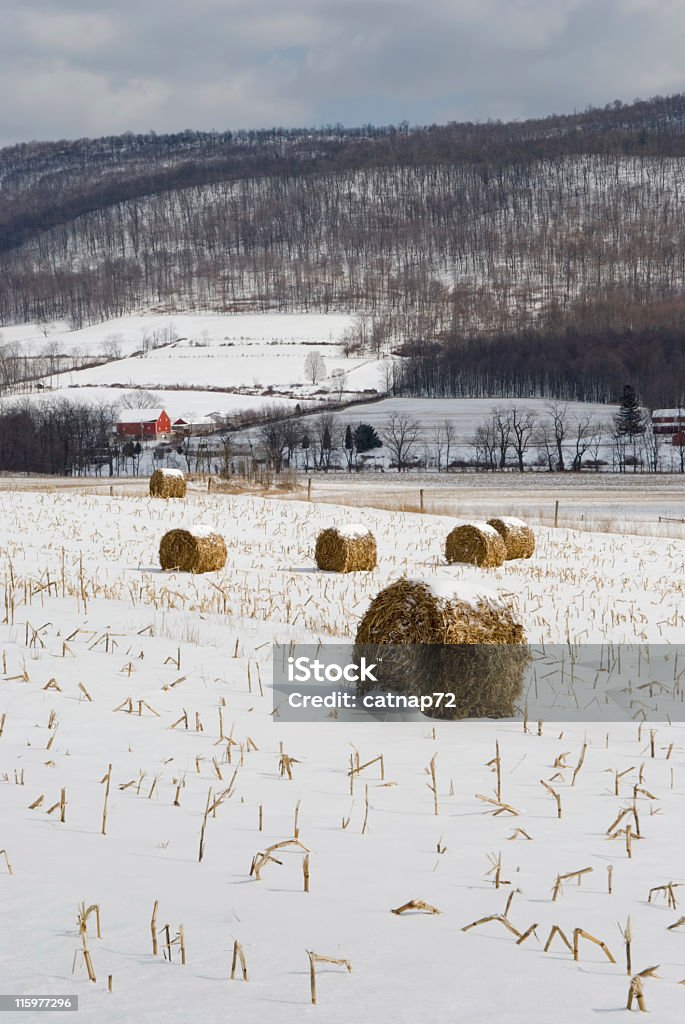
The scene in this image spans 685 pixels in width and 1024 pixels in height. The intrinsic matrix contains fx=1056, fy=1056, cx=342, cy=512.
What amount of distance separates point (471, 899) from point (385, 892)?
414 millimetres

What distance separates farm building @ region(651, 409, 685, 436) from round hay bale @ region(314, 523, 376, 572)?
120073mm

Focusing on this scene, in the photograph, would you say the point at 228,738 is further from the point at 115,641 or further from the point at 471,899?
the point at 115,641

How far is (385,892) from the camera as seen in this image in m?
5.12

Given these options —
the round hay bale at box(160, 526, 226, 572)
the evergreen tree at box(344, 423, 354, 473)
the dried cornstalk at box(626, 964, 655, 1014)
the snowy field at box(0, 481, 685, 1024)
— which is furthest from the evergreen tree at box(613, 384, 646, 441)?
the dried cornstalk at box(626, 964, 655, 1014)

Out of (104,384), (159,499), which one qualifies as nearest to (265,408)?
(104,384)

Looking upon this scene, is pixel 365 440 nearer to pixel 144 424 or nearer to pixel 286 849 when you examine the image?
pixel 144 424

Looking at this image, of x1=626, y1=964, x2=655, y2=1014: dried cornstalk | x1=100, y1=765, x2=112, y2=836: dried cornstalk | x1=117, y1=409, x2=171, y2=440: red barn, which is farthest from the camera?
x1=117, y1=409, x2=171, y2=440: red barn

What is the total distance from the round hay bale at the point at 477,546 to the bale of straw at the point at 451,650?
14017 millimetres

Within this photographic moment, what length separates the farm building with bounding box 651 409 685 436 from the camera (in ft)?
453

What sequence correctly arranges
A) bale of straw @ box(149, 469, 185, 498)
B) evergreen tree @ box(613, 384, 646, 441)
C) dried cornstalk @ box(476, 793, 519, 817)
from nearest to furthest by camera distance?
dried cornstalk @ box(476, 793, 519, 817) → bale of straw @ box(149, 469, 185, 498) → evergreen tree @ box(613, 384, 646, 441)

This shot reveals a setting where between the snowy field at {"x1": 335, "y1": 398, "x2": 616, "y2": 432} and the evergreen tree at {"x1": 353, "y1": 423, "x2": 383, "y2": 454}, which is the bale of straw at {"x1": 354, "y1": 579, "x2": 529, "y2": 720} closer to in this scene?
the evergreen tree at {"x1": 353, "y1": 423, "x2": 383, "y2": 454}

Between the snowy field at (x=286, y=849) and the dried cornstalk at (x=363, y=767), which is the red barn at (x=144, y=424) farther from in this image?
the dried cornstalk at (x=363, y=767)

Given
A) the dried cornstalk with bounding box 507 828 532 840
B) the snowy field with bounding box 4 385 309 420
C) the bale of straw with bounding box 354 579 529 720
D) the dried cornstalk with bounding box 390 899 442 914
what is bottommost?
the dried cornstalk with bounding box 507 828 532 840

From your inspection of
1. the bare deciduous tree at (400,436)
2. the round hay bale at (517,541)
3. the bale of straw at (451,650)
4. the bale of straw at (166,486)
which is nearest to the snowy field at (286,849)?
the bale of straw at (451,650)
